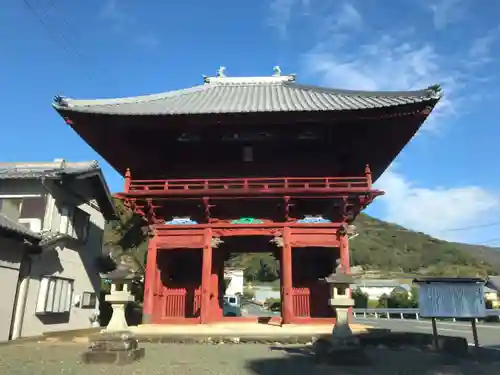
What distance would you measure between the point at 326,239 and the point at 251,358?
24.6 ft

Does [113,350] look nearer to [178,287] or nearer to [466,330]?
[178,287]

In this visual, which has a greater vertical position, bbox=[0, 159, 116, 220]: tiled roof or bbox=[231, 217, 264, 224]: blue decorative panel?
bbox=[0, 159, 116, 220]: tiled roof

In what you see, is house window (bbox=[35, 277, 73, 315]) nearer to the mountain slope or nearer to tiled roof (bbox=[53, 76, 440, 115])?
tiled roof (bbox=[53, 76, 440, 115])

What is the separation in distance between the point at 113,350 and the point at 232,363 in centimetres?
301

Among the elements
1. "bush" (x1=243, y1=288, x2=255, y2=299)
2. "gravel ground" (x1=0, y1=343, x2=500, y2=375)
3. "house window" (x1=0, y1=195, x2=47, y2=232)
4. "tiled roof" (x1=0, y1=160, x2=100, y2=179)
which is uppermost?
"tiled roof" (x1=0, y1=160, x2=100, y2=179)

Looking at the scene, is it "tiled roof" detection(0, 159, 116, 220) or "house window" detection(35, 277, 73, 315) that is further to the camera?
"tiled roof" detection(0, 159, 116, 220)

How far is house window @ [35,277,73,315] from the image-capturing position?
55.7 ft

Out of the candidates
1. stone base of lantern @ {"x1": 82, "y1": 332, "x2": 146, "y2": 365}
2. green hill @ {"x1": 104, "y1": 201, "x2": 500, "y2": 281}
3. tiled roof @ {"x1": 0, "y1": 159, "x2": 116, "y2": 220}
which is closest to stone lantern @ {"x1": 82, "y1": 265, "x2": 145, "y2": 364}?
stone base of lantern @ {"x1": 82, "y1": 332, "x2": 146, "y2": 365}

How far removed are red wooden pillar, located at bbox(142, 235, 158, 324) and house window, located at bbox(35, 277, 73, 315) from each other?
4.21m

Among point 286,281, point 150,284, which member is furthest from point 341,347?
point 150,284

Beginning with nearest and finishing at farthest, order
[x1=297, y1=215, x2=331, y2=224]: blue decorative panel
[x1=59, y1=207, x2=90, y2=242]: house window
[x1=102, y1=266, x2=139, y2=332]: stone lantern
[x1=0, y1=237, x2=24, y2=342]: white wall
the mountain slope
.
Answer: [x1=102, y1=266, x2=139, y2=332]: stone lantern < [x1=0, y1=237, x2=24, y2=342]: white wall < [x1=297, y1=215, x2=331, y2=224]: blue decorative panel < [x1=59, y1=207, x2=90, y2=242]: house window < the mountain slope

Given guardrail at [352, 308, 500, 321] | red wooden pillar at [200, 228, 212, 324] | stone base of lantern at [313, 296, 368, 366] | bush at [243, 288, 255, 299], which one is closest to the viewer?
stone base of lantern at [313, 296, 368, 366]

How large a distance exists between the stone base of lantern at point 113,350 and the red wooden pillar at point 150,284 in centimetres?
585

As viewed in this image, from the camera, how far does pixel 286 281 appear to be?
1658cm
